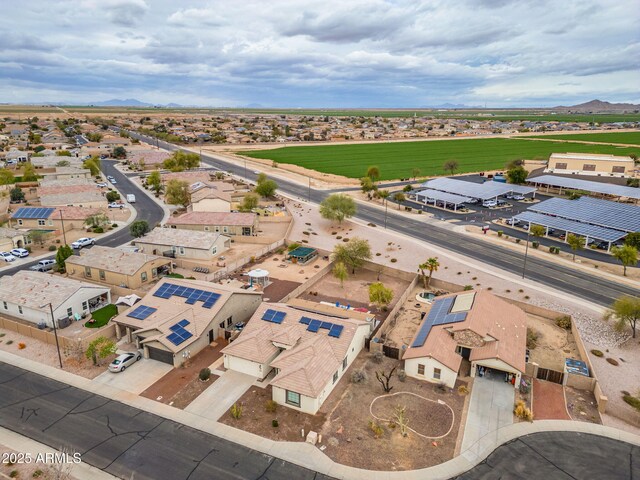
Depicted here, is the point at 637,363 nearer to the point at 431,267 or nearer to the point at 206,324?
the point at 431,267

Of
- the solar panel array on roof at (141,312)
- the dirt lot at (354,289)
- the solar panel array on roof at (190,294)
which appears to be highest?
the solar panel array on roof at (190,294)

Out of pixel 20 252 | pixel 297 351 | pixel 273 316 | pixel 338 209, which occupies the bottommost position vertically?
pixel 20 252

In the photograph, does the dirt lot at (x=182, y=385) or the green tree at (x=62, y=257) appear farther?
the green tree at (x=62, y=257)

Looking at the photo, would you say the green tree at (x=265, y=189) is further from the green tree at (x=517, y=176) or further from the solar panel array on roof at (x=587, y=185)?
the solar panel array on roof at (x=587, y=185)

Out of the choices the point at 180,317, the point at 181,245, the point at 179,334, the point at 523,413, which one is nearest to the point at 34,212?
the point at 181,245

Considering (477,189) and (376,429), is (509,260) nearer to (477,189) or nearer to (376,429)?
(477,189)

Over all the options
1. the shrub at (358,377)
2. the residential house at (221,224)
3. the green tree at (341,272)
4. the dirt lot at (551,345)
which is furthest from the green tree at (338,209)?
the shrub at (358,377)
